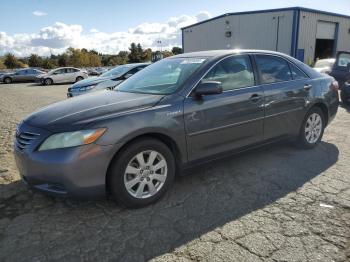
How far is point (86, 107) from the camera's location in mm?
3439

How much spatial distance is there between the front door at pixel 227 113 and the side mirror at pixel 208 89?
0.29 ft

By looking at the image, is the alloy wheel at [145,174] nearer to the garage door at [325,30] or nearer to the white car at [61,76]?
the white car at [61,76]

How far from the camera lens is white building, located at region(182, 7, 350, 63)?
24.0 m

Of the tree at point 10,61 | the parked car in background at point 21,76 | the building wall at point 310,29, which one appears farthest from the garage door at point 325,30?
the tree at point 10,61

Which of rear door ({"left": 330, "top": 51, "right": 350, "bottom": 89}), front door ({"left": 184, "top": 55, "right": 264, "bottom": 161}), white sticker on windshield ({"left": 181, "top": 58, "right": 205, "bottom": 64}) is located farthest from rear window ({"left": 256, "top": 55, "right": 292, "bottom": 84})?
rear door ({"left": 330, "top": 51, "right": 350, "bottom": 89})

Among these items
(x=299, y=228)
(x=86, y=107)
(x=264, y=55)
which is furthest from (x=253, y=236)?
(x=264, y=55)

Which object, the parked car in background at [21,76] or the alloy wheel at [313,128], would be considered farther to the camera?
the parked car in background at [21,76]

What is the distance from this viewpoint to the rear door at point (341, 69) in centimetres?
1041

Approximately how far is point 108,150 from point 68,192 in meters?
0.54

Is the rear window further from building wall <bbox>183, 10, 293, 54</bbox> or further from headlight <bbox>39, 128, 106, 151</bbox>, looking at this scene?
building wall <bbox>183, 10, 293, 54</bbox>

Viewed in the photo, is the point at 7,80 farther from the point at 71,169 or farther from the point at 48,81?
the point at 71,169

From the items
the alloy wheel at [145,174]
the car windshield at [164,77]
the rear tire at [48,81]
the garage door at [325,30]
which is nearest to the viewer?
the alloy wheel at [145,174]

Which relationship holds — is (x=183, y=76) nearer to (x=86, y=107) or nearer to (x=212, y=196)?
(x=86, y=107)

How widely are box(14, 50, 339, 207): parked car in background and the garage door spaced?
24.5 meters
